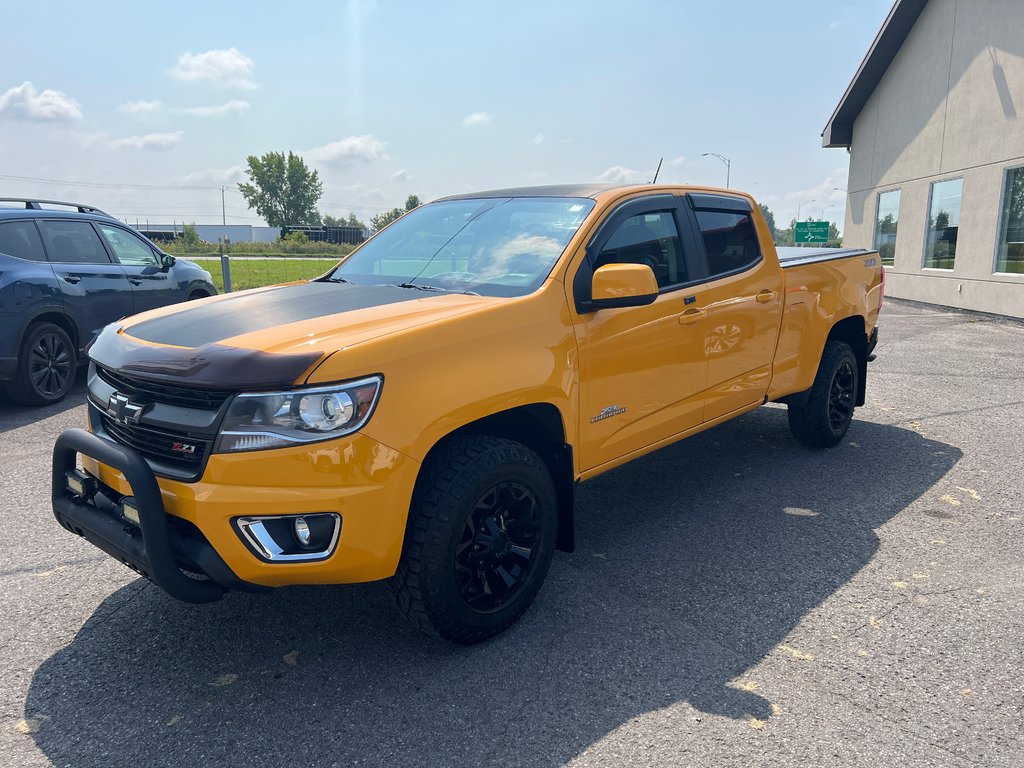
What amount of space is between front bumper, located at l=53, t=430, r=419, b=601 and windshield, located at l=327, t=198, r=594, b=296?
3.80 feet

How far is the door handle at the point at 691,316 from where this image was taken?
4051mm

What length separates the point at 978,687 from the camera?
2.86m

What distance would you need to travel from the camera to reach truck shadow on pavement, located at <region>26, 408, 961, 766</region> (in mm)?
2594

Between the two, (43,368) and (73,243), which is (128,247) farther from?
(43,368)

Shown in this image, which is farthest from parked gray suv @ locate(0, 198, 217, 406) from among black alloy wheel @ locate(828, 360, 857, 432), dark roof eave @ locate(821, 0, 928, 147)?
dark roof eave @ locate(821, 0, 928, 147)

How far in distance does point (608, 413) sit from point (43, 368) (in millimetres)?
6165

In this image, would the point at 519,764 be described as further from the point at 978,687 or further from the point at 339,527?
the point at 978,687

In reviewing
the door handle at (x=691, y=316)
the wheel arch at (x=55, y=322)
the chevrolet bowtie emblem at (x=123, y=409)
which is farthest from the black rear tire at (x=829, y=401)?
the wheel arch at (x=55, y=322)

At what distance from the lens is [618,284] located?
339 centimetres

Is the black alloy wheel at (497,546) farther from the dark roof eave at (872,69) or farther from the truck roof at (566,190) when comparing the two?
the dark roof eave at (872,69)

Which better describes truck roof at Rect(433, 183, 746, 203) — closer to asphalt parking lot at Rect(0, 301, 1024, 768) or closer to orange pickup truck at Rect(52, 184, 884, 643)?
orange pickup truck at Rect(52, 184, 884, 643)

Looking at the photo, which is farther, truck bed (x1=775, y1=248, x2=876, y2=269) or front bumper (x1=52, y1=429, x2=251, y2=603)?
truck bed (x1=775, y1=248, x2=876, y2=269)

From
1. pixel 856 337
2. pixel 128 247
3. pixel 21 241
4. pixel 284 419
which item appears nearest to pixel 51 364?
pixel 21 241

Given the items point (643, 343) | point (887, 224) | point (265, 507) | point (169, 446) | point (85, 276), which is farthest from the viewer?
point (887, 224)
